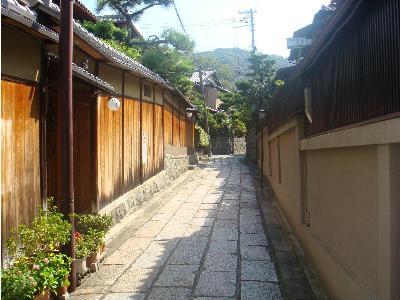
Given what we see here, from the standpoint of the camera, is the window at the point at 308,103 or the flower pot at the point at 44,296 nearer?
the flower pot at the point at 44,296

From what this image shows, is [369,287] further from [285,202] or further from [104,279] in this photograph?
[285,202]

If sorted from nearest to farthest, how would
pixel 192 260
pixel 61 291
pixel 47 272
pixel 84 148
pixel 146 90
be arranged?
1. pixel 47 272
2. pixel 61 291
3. pixel 192 260
4. pixel 84 148
5. pixel 146 90

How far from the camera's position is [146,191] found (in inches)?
612

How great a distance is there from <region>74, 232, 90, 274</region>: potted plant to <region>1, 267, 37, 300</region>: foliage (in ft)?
7.58

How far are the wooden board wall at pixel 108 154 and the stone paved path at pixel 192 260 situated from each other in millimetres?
1276

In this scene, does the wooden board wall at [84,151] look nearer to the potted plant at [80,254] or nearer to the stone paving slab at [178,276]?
the potted plant at [80,254]

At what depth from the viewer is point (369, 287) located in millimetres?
4570

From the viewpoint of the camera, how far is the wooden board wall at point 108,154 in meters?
10.4

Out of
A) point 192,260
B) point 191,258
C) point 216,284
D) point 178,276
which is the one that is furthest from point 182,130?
point 216,284

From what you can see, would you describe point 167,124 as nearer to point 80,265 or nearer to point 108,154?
point 108,154

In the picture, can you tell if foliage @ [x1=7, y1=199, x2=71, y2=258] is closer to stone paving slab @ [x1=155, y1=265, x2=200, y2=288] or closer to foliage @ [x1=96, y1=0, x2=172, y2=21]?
stone paving slab @ [x1=155, y1=265, x2=200, y2=288]

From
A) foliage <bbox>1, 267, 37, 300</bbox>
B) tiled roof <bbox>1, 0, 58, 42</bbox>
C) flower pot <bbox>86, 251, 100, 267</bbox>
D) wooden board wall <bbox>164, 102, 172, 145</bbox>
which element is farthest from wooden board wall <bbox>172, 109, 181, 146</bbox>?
Answer: foliage <bbox>1, 267, 37, 300</bbox>

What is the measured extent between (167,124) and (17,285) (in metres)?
16.6

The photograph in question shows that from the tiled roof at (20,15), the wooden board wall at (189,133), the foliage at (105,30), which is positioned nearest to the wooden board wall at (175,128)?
the wooden board wall at (189,133)
